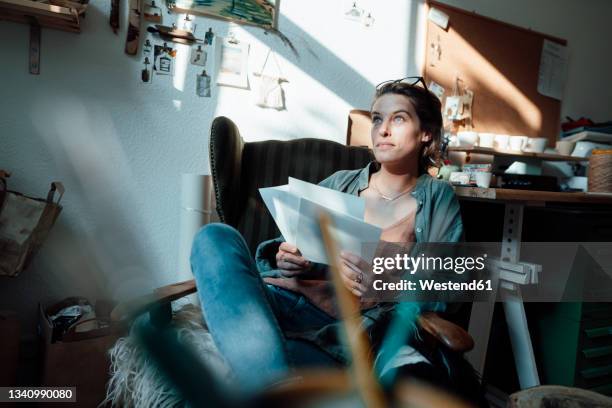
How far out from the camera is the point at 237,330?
765 mm

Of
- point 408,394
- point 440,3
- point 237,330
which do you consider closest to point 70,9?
point 237,330

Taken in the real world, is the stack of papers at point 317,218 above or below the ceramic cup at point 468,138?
below

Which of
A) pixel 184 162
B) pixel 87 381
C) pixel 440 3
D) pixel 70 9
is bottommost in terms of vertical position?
pixel 87 381

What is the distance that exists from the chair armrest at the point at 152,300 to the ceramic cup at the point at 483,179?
111 centimetres

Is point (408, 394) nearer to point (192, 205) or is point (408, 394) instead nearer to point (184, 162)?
point (192, 205)

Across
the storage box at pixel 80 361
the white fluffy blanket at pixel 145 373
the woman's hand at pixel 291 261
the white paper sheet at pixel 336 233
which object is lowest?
the storage box at pixel 80 361

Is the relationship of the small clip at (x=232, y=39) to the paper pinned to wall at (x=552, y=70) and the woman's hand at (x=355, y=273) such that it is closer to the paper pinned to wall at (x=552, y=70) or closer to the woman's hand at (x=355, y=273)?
the woman's hand at (x=355, y=273)

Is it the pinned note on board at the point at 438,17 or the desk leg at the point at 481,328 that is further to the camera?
the pinned note on board at the point at 438,17

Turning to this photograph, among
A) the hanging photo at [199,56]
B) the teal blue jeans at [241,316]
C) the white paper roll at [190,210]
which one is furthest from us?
the hanging photo at [199,56]

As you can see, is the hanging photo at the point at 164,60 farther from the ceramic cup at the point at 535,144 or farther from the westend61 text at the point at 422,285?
the ceramic cup at the point at 535,144

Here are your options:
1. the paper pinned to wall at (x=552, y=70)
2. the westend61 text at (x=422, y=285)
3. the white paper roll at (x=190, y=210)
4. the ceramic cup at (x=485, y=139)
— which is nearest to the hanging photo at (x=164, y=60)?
the white paper roll at (x=190, y=210)

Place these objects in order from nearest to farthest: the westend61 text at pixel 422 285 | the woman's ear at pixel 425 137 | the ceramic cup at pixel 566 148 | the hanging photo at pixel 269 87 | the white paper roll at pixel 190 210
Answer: the westend61 text at pixel 422 285
the woman's ear at pixel 425 137
the white paper roll at pixel 190 210
the hanging photo at pixel 269 87
the ceramic cup at pixel 566 148

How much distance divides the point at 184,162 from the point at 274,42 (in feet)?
2.02

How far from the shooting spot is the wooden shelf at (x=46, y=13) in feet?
3.89
